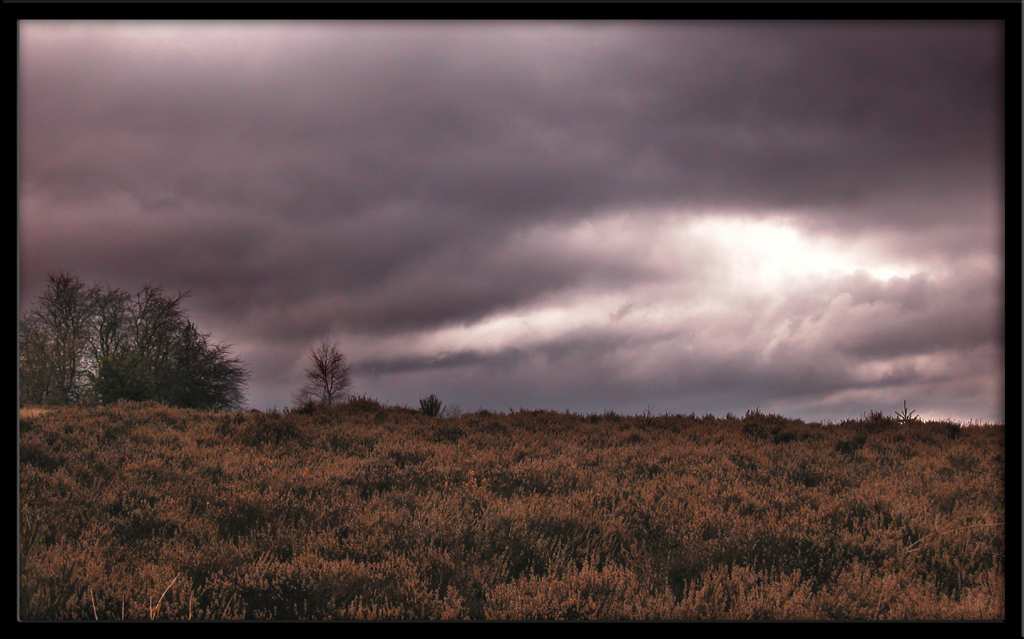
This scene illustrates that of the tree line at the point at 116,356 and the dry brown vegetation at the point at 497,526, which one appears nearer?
the dry brown vegetation at the point at 497,526

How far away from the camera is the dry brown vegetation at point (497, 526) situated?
189 inches

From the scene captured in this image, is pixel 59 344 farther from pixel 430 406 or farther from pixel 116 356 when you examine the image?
pixel 430 406

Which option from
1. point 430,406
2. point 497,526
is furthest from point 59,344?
point 497,526

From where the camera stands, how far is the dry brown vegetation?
15.7ft

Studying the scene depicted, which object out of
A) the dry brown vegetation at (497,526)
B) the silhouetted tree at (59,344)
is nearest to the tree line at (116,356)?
the silhouetted tree at (59,344)

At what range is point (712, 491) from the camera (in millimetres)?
7996

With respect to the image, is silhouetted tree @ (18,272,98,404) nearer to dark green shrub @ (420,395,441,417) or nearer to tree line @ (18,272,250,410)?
tree line @ (18,272,250,410)

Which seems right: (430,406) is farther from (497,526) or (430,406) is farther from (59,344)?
(59,344)

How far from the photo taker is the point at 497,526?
647 cm

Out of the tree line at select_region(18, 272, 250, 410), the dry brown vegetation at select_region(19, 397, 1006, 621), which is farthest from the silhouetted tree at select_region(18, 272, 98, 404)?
the dry brown vegetation at select_region(19, 397, 1006, 621)

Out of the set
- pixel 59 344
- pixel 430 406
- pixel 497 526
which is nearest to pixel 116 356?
pixel 59 344

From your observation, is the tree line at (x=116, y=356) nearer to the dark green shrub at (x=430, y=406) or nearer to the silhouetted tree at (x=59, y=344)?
the silhouetted tree at (x=59, y=344)

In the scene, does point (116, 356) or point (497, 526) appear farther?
point (116, 356)

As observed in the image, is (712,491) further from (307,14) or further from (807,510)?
(307,14)
